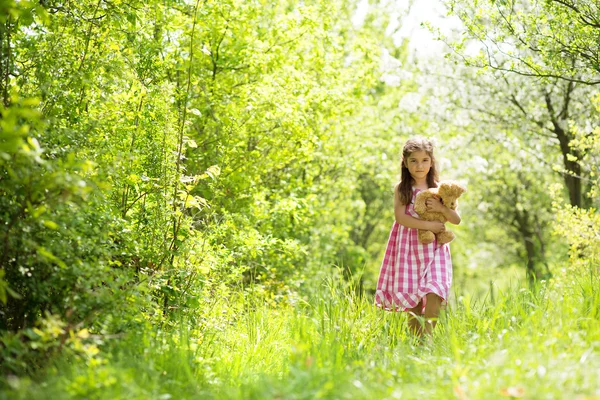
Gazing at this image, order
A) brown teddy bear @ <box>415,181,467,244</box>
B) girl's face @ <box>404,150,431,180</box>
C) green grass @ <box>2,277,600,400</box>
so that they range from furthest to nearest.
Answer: girl's face @ <box>404,150,431,180</box> < brown teddy bear @ <box>415,181,467,244</box> < green grass @ <box>2,277,600,400</box>

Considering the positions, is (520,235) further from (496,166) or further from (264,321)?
(264,321)

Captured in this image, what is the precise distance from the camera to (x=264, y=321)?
17.0 feet

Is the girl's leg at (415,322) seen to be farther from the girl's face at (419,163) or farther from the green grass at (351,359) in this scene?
the girl's face at (419,163)

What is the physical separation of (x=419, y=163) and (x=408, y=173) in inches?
7.6

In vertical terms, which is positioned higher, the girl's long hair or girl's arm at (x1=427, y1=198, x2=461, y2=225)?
the girl's long hair

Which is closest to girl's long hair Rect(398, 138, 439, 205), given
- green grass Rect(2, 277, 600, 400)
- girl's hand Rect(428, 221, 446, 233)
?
girl's hand Rect(428, 221, 446, 233)

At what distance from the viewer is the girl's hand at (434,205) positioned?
16.6ft

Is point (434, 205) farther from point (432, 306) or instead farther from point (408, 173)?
point (432, 306)

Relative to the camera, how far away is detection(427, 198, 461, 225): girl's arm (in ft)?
16.5

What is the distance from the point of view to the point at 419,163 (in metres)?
5.21

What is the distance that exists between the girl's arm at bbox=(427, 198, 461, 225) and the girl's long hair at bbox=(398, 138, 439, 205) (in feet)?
0.72

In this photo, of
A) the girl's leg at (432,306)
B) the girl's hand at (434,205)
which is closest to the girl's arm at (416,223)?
the girl's hand at (434,205)

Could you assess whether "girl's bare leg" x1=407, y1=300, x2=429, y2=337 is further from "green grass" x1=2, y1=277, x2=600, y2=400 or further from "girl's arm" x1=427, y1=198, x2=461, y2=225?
"girl's arm" x1=427, y1=198, x2=461, y2=225

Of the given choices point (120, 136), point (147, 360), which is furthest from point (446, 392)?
point (120, 136)
